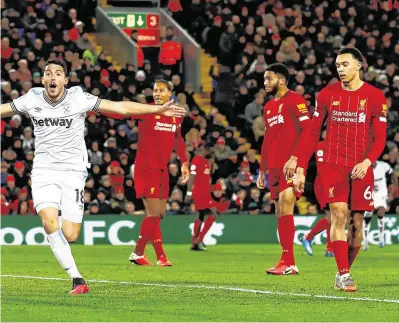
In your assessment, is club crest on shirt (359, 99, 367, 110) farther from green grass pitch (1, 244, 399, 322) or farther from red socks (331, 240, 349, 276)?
green grass pitch (1, 244, 399, 322)

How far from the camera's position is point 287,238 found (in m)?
14.3

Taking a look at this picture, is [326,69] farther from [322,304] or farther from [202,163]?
[322,304]

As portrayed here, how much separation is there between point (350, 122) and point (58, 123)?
2.80 m

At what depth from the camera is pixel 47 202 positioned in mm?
11406

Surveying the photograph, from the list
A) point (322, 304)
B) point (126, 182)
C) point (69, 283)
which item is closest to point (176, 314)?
point (322, 304)

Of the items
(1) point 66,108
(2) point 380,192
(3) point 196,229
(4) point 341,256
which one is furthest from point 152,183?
(2) point 380,192

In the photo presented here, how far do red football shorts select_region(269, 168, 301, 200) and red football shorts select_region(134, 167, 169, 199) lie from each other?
230 centimetres

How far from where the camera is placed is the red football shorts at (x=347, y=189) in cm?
1169

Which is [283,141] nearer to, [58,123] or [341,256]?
[341,256]

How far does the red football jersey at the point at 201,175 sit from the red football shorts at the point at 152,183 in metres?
5.60

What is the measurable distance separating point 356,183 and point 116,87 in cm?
1531

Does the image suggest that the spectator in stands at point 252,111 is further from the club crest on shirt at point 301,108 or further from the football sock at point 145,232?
the club crest on shirt at point 301,108

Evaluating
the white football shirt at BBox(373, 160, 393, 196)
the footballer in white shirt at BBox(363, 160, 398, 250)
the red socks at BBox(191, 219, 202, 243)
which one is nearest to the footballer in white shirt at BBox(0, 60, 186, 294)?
the red socks at BBox(191, 219, 202, 243)

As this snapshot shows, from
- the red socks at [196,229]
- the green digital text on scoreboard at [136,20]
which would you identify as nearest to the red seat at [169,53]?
the green digital text on scoreboard at [136,20]
